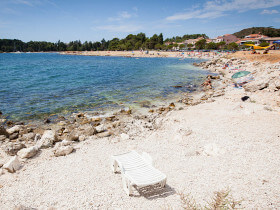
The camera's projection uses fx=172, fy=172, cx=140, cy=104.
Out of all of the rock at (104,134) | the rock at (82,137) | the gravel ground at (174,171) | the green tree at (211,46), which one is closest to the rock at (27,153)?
the gravel ground at (174,171)

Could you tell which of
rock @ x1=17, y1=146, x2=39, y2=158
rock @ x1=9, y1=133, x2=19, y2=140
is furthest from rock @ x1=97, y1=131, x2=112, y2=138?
rock @ x1=9, y1=133, x2=19, y2=140

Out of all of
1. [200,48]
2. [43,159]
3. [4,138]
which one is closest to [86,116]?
[4,138]

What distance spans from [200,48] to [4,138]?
4106 inches

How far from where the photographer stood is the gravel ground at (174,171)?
4.31 meters

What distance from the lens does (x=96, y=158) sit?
21.0 ft

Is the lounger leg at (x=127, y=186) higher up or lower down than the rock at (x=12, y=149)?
higher up

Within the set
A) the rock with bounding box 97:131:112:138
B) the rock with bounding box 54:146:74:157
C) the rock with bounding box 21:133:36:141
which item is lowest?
the rock with bounding box 21:133:36:141

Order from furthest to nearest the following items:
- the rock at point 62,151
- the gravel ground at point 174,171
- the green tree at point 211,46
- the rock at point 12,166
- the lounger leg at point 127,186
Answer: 1. the green tree at point 211,46
2. the rock at point 62,151
3. the rock at point 12,166
4. the lounger leg at point 127,186
5. the gravel ground at point 174,171

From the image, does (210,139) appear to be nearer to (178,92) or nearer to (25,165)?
(25,165)

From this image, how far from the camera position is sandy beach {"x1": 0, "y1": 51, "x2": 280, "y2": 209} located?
4.34m

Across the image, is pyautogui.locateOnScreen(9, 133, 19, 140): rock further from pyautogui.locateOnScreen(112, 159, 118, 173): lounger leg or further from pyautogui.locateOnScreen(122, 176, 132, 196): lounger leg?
pyautogui.locateOnScreen(122, 176, 132, 196): lounger leg

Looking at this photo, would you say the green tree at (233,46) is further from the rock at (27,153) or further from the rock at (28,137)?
the rock at (27,153)

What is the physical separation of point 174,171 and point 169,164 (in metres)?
0.41

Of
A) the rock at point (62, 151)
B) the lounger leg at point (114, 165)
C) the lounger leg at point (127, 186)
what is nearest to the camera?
the lounger leg at point (127, 186)
